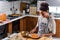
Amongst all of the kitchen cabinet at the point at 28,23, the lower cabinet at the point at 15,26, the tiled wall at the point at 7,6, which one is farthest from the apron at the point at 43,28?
the kitchen cabinet at the point at 28,23

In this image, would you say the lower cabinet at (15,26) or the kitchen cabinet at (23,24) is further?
the kitchen cabinet at (23,24)

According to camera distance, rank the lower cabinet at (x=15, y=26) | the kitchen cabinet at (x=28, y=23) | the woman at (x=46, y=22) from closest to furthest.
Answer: the woman at (x=46, y=22) → the lower cabinet at (x=15, y=26) → the kitchen cabinet at (x=28, y=23)

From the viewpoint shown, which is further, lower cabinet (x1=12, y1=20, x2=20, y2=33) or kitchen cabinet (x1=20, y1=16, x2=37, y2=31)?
kitchen cabinet (x1=20, y1=16, x2=37, y2=31)

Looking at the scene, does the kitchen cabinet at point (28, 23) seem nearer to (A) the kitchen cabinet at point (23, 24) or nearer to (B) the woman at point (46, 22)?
(A) the kitchen cabinet at point (23, 24)

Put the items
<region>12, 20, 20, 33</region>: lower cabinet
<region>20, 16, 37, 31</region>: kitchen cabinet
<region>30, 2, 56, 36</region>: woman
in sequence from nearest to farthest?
<region>30, 2, 56, 36</region>: woman
<region>12, 20, 20, 33</region>: lower cabinet
<region>20, 16, 37, 31</region>: kitchen cabinet

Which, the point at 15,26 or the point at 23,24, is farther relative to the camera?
the point at 23,24

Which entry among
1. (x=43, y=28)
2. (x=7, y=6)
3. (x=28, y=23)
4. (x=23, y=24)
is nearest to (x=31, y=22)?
(x=28, y=23)

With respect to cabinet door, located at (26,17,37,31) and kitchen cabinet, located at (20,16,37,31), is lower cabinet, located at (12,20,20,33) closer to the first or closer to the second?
kitchen cabinet, located at (20,16,37,31)

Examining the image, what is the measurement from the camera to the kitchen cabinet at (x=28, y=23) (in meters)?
5.67

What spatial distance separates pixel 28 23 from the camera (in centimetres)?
578

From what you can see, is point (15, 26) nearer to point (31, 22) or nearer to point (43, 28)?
point (31, 22)

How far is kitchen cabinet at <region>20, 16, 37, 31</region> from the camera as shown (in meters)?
5.67

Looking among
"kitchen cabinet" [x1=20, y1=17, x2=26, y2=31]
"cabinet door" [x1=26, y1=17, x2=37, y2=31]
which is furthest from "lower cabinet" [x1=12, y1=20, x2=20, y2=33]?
"cabinet door" [x1=26, y1=17, x2=37, y2=31]

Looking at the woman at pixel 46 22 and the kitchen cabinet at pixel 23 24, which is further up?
the woman at pixel 46 22
